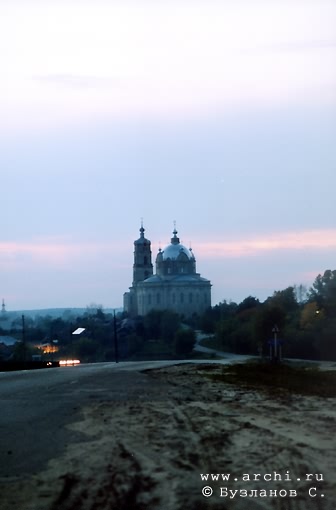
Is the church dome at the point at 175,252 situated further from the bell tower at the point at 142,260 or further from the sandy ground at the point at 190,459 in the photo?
the sandy ground at the point at 190,459

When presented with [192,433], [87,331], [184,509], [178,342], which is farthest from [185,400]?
[87,331]

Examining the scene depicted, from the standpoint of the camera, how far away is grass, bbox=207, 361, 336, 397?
1734cm

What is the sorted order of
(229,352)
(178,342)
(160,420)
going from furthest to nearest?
(178,342)
(229,352)
(160,420)

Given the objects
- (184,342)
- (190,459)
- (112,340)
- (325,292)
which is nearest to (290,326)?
(184,342)

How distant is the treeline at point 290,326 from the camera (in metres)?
47.2

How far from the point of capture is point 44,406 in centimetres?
1547

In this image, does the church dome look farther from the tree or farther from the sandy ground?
the sandy ground

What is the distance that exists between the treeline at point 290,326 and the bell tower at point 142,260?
56923 millimetres

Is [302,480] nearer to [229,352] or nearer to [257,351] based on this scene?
[257,351]

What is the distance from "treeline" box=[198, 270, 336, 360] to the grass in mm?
10927

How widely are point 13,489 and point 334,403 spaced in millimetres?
7523

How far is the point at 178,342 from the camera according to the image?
227ft

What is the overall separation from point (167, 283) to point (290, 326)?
68671 mm

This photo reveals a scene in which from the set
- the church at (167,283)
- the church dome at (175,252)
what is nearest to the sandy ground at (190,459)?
the church at (167,283)
